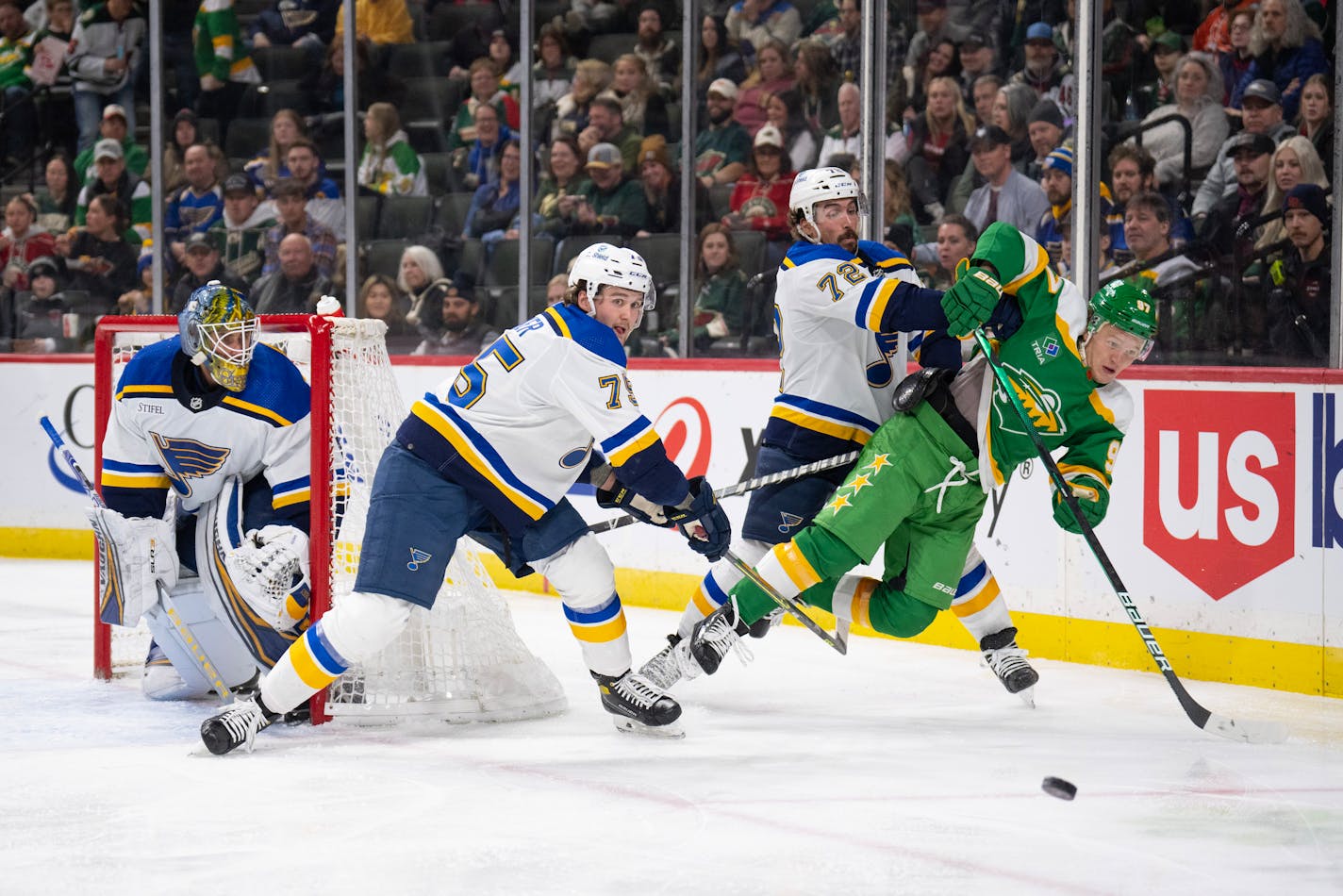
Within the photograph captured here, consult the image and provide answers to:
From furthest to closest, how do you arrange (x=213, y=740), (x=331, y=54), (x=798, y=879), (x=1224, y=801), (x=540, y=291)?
(x=331, y=54) < (x=540, y=291) < (x=213, y=740) < (x=1224, y=801) < (x=798, y=879)

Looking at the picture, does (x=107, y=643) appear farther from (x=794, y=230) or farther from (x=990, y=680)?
(x=990, y=680)

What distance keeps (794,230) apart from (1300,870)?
1768 mm

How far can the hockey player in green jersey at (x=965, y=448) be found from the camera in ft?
10.6

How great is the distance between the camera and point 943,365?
3.39 m

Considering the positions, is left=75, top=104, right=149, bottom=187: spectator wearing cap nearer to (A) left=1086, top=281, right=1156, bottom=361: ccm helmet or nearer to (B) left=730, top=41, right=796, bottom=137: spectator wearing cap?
(B) left=730, top=41, right=796, bottom=137: spectator wearing cap

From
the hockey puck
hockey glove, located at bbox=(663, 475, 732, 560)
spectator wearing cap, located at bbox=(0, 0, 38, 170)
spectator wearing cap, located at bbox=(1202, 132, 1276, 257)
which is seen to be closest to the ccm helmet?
hockey glove, located at bbox=(663, 475, 732, 560)

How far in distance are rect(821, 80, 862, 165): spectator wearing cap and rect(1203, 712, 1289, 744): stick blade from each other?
9.79 feet

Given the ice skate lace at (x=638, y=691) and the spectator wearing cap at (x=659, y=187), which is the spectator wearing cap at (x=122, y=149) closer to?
the spectator wearing cap at (x=659, y=187)

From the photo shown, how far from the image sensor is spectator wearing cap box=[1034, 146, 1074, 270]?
495 centimetres

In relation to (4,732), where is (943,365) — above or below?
above

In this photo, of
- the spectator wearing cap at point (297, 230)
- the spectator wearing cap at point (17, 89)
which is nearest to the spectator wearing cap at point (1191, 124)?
the spectator wearing cap at point (297, 230)

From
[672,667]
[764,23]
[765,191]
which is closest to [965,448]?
[672,667]

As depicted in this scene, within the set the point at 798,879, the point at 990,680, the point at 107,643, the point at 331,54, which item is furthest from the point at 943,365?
the point at 331,54

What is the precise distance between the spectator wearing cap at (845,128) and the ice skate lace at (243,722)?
3388mm
